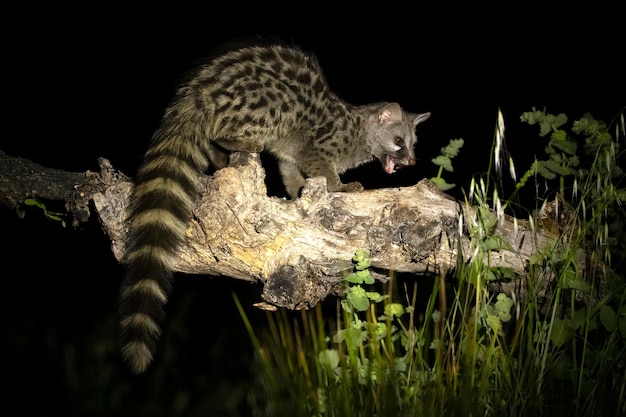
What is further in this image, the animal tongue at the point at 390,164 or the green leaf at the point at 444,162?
the animal tongue at the point at 390,164

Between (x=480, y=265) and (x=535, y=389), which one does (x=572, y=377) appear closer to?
(x=535, y=389)

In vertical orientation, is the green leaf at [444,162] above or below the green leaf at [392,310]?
above

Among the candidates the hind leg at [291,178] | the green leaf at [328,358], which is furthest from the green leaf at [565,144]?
the hind leg at [291,178]

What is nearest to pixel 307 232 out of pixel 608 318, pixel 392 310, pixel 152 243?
pixel 392 310

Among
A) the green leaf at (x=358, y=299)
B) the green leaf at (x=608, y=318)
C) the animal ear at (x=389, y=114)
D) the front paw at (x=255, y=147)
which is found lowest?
the green leaf at (x=608, y=318)

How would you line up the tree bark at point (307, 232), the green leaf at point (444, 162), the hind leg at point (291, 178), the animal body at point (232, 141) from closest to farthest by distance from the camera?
1. the animal body at point (232, 141)
2. the tree bark at point (307, 232)
3. the green leaf at point (444, 162)
4. the hind leg at point (291, 178)

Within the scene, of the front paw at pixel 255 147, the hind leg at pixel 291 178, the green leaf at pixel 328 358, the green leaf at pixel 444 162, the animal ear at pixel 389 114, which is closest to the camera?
the green leaf at pixel 328 358

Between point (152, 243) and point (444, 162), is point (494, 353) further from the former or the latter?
point (152, 243)

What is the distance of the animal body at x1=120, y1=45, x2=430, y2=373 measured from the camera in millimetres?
3008

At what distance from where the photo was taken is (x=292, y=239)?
3168mm

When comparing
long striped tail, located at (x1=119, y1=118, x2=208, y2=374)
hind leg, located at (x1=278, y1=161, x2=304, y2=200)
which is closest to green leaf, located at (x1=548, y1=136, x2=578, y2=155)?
long striped tail, located at (x1=119, y1=118, x2=208, y2=374)

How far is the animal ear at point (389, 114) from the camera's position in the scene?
4.91 meters

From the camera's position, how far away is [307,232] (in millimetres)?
3195

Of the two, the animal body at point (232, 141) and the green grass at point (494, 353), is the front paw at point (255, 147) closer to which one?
the animal body at point (232, 141)
